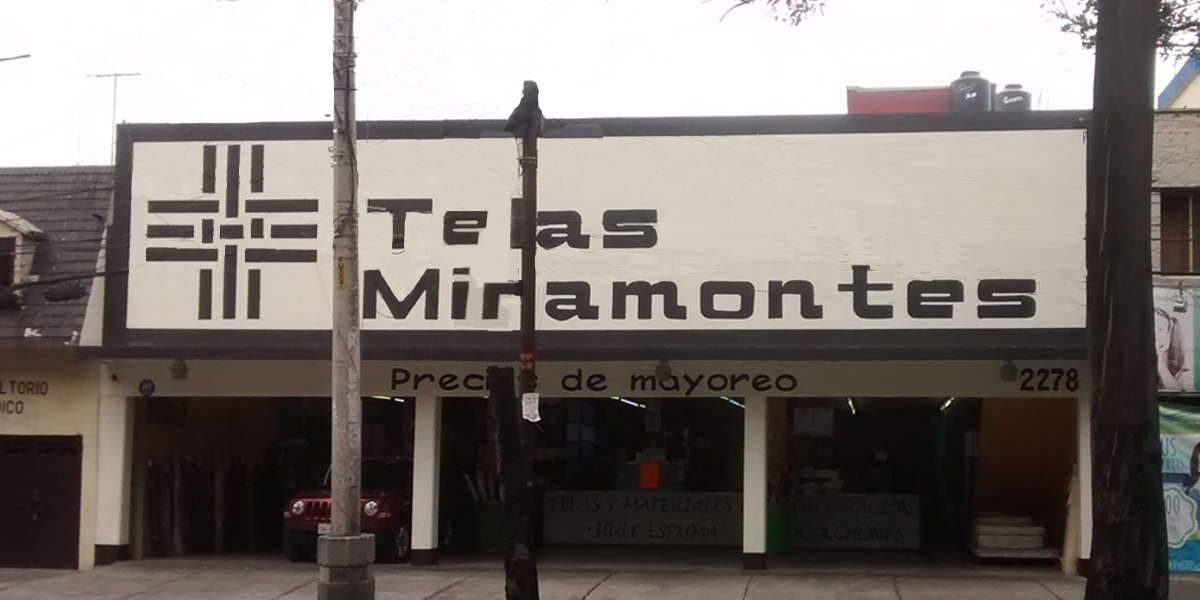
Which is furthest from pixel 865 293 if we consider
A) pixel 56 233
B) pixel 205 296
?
pixel 56 233

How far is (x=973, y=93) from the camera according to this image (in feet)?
60.7

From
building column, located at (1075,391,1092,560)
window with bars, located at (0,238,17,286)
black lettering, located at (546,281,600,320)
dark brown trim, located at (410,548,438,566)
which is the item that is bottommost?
dark brown trim, located at (410,548,438,566)

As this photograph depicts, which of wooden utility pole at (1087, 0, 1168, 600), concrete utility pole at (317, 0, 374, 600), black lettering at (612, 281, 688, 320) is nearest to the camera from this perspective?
wooden utility pole at (1087, 0, 1168, 600)

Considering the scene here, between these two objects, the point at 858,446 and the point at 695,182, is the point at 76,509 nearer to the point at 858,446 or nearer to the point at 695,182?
the point at 695,182

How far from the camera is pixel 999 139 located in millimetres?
17344

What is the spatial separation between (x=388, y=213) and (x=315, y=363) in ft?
8.06

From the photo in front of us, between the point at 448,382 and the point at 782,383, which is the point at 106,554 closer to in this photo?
the point at 448,382

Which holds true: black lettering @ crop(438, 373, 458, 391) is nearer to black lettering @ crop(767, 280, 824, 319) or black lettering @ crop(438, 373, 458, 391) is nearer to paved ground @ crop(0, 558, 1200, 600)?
paved ground @ crop(0, 558, 1200, 600)

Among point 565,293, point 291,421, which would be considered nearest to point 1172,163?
point 565,293

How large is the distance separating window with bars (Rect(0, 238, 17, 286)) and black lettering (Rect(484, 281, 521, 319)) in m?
6.94

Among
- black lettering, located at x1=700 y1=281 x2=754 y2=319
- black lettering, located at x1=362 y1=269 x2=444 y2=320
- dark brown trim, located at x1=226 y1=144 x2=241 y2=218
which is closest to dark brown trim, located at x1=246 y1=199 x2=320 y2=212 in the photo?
dark brown trim, located at x1=226 y1=144 x2=241 y2=218

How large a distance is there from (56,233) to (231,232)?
2.97 metres

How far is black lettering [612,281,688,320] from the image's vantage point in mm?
17562

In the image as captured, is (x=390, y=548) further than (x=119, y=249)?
Yes
